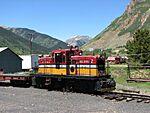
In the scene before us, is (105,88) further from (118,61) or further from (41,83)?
(118,61)

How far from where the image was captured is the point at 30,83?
32.0 meters

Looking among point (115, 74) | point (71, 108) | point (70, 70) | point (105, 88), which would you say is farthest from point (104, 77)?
point (115, 74)

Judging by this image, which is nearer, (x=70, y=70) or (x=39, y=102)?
(x=39, y=102)

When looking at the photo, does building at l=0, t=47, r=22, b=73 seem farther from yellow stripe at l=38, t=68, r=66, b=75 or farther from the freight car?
the freight car

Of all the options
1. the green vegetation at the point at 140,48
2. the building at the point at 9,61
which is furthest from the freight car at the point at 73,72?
the building at the point at 9,61

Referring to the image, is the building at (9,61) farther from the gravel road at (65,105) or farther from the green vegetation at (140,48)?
the gravel road at (65,105)

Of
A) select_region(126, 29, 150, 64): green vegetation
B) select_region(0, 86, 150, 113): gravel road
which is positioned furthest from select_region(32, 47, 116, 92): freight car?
select_region(126, 29, 150, 64): green vegetation

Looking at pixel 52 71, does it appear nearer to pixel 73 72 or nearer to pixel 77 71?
pixel 73 72

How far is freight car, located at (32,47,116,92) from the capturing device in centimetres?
2530

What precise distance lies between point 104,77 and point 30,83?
30.8 feet

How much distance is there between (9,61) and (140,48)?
32143 millimetres

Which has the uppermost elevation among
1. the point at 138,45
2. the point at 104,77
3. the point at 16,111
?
the point at 138,45

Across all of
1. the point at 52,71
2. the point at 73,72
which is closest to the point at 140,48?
the point at 52,71

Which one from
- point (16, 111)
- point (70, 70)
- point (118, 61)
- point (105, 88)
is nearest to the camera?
point (16, 111)
